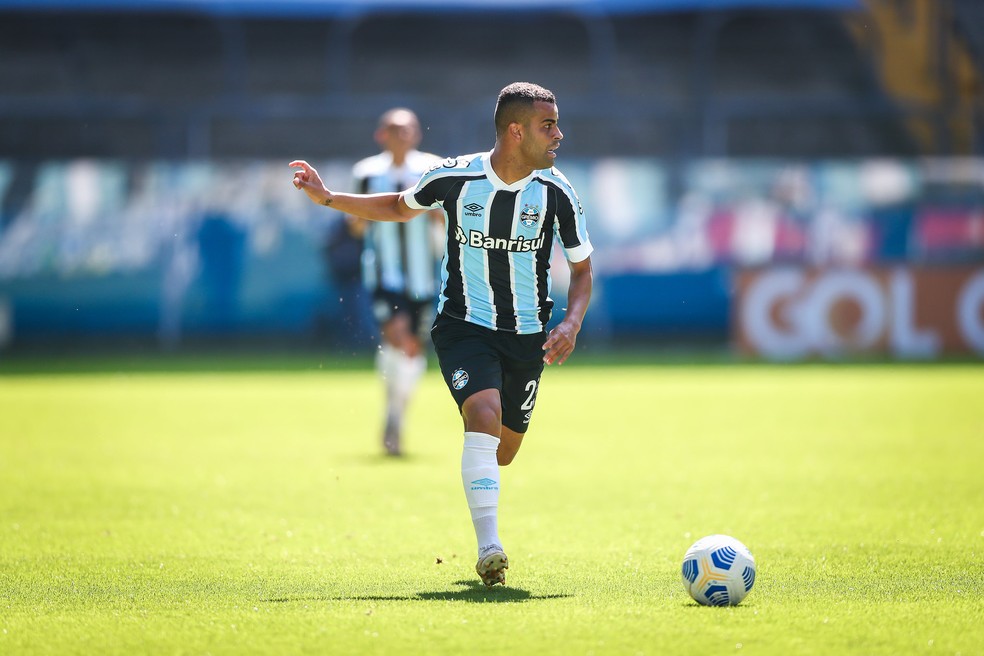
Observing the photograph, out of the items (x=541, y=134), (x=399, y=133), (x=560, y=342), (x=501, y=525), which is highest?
(x=399, y=133)

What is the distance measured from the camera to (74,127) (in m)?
23.2

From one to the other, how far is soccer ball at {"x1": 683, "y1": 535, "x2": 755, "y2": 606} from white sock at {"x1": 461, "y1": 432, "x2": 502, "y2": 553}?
83 centimetres

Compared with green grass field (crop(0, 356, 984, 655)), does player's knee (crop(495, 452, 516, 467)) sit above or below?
above

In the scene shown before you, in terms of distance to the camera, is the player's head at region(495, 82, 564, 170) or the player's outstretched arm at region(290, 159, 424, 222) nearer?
the player's head at region(495, 82, 564, 170)

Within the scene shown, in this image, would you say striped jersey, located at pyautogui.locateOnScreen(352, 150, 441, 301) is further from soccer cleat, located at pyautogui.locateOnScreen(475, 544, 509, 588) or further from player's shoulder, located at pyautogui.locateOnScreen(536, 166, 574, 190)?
soccer cleat, located at pyautogui.locateOnScreen(475, 544, 509, 588)

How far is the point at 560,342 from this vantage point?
19.0 ft

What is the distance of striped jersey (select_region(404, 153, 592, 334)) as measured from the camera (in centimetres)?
602

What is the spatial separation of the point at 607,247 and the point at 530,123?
1357 cm

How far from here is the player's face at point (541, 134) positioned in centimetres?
584

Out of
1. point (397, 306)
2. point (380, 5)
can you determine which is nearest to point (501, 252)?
point (397, 306)

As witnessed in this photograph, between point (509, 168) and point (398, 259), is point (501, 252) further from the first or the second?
point (398, 259)

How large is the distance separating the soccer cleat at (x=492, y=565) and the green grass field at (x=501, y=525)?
62 millimetres

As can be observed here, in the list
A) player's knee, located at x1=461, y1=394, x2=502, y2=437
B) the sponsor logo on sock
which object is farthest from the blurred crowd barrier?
player's knee, located at x1=461, y1=394, x2=502, y2=437

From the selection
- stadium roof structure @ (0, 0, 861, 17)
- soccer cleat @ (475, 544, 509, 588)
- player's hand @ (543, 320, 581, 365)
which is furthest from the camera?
stadium roof structure @ (0, 0, 861, 17)
